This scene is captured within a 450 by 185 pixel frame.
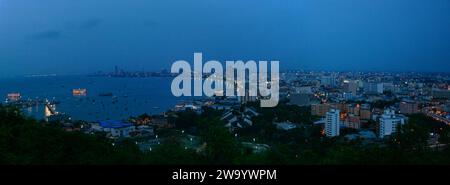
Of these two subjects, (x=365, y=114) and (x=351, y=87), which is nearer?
(x=365, y=114)

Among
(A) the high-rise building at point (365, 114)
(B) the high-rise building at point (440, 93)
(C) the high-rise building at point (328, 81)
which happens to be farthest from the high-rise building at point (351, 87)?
(A) the high-rise building at point (365, 114)

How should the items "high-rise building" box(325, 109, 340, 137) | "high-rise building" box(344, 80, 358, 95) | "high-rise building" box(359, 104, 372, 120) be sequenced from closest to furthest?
"high-rise building" box(325, 109, 340, 137)
"high-rise building" box(359, 104, 372, 120)
"high-rise building" box(344, 80, 358, 95)

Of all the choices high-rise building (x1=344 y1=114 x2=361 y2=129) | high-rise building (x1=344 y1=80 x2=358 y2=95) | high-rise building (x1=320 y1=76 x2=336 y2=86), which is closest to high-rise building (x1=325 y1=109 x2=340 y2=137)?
high-rise building (x1=344 y1=114 x2=361 y2=129)

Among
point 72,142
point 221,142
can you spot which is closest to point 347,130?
point 221,142

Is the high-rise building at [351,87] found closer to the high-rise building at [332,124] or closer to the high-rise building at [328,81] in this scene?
the high-rise building at [328,81]

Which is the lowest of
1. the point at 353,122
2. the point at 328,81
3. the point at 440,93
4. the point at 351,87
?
the point at 353,122

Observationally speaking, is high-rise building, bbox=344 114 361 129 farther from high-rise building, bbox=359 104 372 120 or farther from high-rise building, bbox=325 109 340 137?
high-rise building, bbox=325 109 340 137

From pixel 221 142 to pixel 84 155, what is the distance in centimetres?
95

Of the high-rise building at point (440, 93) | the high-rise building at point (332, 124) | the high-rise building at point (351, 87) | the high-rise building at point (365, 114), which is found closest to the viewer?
the high-rise building at point (332, 124)

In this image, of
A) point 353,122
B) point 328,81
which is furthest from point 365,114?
point 328,81

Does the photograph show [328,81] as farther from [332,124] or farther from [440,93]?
[332,124]

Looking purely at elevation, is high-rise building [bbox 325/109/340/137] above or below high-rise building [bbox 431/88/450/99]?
below
